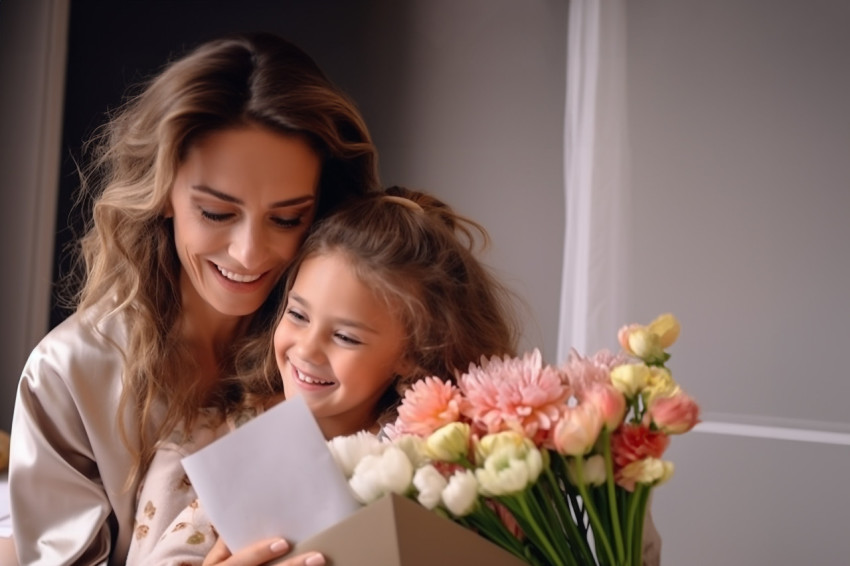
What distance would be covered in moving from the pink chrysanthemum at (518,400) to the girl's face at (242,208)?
529 millimetres

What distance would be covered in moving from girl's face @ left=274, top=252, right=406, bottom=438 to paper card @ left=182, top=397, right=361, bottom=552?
1.22 ft

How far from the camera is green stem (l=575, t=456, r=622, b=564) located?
68 cm

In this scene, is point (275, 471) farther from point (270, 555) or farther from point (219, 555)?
point (219, 555)

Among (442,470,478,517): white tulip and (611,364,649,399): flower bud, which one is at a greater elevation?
(611,364,649,399): flower bud

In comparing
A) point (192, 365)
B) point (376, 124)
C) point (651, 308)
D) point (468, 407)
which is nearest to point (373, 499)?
point (468, 407)

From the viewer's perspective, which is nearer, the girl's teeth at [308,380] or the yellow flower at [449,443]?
the yellow flower at [449,443]

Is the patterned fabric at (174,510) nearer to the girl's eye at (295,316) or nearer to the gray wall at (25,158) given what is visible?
the girl's eye at (295,316)

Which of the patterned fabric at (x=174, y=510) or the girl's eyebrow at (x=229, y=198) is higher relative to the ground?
the girl's eyebrow at (x=229, y=198)

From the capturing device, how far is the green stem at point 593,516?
682mm

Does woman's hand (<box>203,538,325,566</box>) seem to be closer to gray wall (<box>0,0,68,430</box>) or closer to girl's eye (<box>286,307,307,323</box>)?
girl's eye (<box>286,307,307,323</box>)

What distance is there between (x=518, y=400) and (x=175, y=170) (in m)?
0.68

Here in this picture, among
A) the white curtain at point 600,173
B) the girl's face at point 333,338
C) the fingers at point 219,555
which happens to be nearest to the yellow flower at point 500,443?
the fingers at point 219,555

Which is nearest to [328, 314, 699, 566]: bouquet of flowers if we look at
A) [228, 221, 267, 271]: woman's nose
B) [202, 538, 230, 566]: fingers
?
[202, 538, 230, 566]: fingers

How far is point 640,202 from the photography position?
1.80 m
